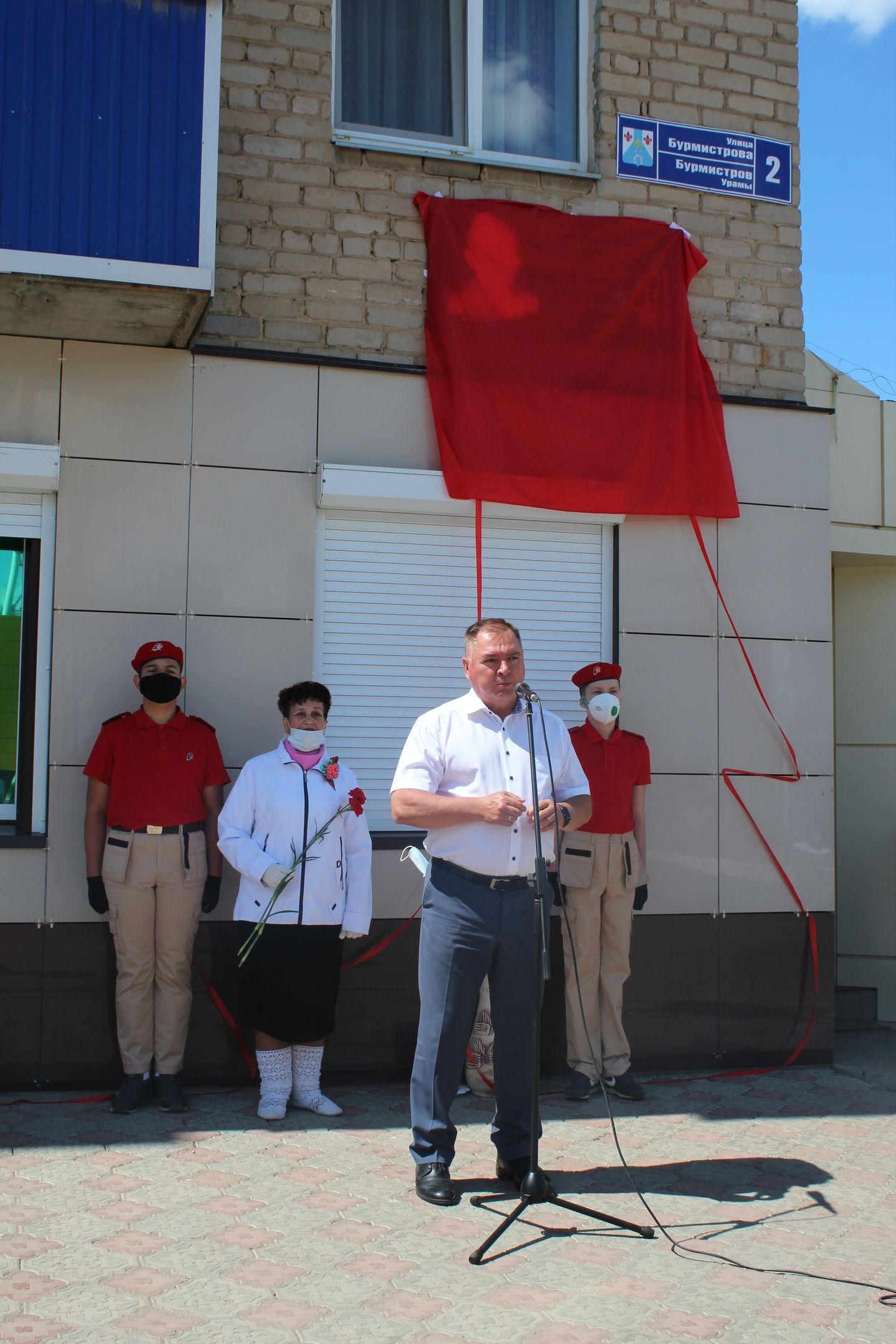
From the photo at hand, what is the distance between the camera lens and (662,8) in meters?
7.21

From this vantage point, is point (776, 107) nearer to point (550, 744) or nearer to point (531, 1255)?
point (550, 744)

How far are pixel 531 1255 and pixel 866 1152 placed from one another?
196cm

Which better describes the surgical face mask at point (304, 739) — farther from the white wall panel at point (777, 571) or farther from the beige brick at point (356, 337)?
the white wall panel at point (777, 571)

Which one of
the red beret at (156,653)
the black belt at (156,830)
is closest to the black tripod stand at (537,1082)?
the black belt at (156,830)

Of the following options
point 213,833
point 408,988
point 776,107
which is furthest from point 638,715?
point 776,107

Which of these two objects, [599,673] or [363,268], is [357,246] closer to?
[363,268]

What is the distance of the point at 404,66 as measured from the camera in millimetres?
7086

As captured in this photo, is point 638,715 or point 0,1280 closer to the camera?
point 0,1280

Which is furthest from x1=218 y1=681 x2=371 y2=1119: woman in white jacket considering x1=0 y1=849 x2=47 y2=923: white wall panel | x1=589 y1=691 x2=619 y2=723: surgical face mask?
x1=589 y1=691 x2=619 y2=723: surgical face mask

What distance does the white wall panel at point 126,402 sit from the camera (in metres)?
6.11

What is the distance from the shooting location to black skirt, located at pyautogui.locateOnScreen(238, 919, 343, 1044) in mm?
5551

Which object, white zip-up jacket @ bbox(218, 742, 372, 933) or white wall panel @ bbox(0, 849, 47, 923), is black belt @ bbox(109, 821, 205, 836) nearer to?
Result: white zip-up jacket @ bbox(218, 742, 372, 933)

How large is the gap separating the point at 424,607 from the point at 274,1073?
99.9 inches

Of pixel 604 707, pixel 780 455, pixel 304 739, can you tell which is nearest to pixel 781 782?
pixel 604 707
